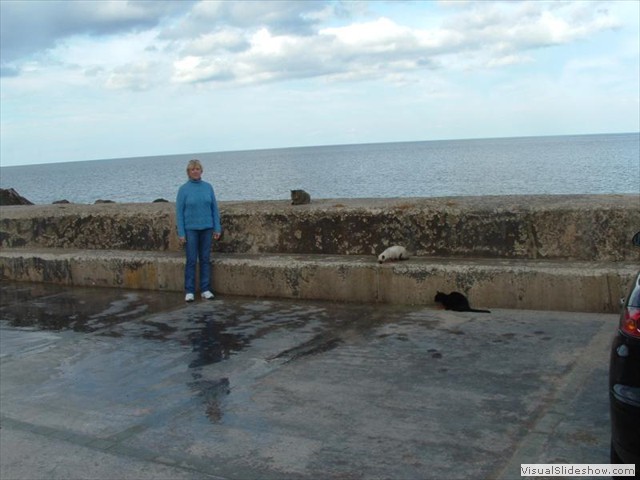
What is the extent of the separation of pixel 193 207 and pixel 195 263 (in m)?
0.64

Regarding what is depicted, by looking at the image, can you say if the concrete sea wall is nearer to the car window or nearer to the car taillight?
the car window

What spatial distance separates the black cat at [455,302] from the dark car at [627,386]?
3850 millimetres

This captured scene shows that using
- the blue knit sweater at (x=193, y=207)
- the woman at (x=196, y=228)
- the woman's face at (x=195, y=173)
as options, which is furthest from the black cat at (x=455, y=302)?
the woman's face at (x=195, y=173)

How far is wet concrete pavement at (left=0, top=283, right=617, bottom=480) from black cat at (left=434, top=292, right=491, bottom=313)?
203 millimetres

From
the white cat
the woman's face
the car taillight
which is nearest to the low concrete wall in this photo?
the white cat

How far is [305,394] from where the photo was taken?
493 centimetres

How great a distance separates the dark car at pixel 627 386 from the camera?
303 cm

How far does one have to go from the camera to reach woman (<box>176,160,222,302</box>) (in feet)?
27.7

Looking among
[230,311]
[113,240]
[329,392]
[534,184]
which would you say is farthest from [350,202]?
[534,184]

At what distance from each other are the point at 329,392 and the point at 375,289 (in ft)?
9.32

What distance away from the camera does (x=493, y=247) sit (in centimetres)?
770

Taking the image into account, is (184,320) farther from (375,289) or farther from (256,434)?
(256,434)

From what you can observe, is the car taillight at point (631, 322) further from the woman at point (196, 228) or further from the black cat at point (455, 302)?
the woman at point (196, 228)

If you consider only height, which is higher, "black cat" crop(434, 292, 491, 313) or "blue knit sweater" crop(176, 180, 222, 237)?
"blue knit sweater" crop(176, 180, 222, 237)
